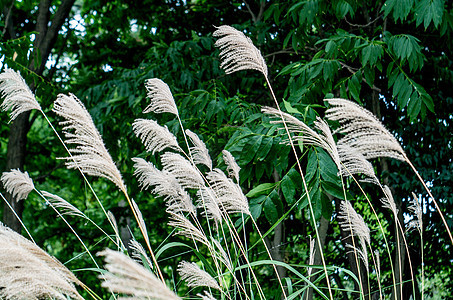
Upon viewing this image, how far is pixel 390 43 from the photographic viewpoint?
9.45ft

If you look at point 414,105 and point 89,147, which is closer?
point 89,147

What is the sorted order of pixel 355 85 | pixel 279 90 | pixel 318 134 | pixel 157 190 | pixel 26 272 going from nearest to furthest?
1. pixel 26 272
2. pixel 318 134
3. pixel 157 190
4. pixel 355 85
5. pixel 279 90

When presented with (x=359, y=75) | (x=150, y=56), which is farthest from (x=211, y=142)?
(x=359, y=75)

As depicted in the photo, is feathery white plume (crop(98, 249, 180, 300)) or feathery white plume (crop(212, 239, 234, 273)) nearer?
feathery white plume (crop(98, 249, 180, 300))

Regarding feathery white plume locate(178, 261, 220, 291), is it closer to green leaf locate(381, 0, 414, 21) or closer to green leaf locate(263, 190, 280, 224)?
green leaf locate(263, 190, 280, 224)

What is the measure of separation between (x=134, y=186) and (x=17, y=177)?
3.08m

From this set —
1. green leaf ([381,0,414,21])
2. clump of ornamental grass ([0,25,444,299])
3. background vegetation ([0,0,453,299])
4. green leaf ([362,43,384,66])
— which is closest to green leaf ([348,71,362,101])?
background vegetation ([0,0,453,299])

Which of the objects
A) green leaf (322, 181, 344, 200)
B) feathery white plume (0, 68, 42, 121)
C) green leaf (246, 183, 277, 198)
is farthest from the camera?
green leaf (246, 183, 277, 198)

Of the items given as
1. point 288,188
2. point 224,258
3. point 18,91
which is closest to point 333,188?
point 288,188

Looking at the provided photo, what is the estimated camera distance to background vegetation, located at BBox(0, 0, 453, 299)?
2658mm

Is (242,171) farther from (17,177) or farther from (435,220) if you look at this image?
(435,220)

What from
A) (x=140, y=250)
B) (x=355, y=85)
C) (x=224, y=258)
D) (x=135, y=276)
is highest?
(x=355, y=85)

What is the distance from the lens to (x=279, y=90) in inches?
182

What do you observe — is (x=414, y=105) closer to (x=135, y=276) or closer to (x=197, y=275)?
(x=197, y=275)
